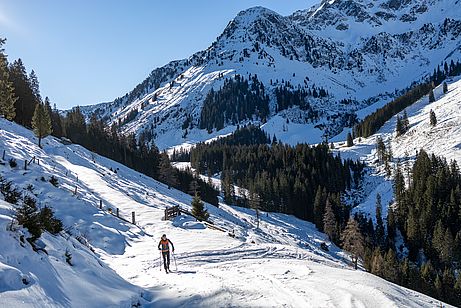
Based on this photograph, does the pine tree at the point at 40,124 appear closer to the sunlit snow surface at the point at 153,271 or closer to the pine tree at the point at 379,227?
the sunlit snow surface at the point at 153,271

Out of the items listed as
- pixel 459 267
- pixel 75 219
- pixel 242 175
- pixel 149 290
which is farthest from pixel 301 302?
pixel 242 175

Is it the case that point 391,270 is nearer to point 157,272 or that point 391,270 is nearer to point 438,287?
point 438,287

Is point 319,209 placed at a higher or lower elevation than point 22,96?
lower

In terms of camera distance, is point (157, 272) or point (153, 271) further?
point (153, 271)

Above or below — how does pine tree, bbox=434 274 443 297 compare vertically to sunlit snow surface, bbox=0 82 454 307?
below

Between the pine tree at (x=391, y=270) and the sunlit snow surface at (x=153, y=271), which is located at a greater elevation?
the sunlit snow surface at (x=153, y=271)

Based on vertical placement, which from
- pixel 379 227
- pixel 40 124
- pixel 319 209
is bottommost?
pixel 379 227

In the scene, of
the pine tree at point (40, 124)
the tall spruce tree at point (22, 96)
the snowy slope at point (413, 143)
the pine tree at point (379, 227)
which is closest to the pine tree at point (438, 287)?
the pine tree at point (379, 227)

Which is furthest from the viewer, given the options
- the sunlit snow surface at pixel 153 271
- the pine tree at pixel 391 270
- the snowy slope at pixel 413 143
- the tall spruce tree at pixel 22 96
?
the snowy slope at pixel 413 143

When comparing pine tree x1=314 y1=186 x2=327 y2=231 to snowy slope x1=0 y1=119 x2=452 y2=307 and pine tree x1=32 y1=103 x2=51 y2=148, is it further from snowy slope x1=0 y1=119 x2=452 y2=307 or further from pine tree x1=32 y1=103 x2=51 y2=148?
snowy slope x1=0 y1=119 x2=452 y2=307

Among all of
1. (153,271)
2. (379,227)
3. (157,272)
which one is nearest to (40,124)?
(153,271)

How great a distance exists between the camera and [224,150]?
180 metres

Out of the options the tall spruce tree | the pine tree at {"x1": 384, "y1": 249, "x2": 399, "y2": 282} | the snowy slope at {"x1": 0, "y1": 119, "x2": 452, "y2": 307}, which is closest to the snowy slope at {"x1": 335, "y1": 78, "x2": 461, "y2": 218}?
the pine tree at {"x1": 384, "y1": 249, "x2": 399, "y2": 282}

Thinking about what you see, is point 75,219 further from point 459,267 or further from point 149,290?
point 459,267
